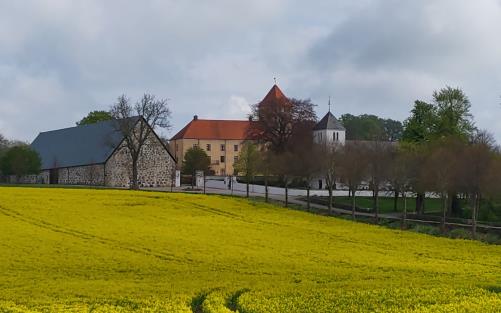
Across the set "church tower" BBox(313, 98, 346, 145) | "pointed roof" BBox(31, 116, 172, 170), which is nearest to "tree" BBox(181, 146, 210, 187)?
"pointed roof" BBox(31, 116, 172, 170)

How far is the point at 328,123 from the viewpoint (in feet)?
379

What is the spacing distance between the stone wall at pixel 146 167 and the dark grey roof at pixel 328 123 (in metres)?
27.9

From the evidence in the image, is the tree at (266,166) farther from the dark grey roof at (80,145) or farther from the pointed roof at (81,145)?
the dark grey roof at (80,145)

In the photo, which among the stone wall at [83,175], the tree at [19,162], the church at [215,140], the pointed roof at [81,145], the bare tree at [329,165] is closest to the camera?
the bare tree at [329,165]

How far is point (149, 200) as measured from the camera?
61781mm

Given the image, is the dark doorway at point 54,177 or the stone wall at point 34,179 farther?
the stone wall at point 34,179

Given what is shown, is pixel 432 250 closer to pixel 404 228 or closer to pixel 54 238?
pixel 404 228

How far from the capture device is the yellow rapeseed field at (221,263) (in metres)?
19.2

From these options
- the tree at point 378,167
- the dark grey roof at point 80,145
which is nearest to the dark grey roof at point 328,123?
the dark grey roof at point 80,145

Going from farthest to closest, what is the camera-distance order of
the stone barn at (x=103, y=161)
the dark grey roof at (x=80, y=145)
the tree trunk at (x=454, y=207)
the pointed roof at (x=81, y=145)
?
the dark grey roof at (x=80, y=145)
the pointed roof at (x=81, y=145)
the stone barn at (x=103, y=161)
the tree trunk at (x=454, y=207)

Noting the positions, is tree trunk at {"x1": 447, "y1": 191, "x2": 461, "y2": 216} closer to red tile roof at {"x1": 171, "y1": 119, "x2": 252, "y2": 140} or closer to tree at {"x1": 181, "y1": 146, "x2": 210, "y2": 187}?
tree at {"x1": 181, "y1": 146, "x2": 210, "y2": 187}

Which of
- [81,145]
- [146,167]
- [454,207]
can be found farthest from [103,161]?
[454,207]

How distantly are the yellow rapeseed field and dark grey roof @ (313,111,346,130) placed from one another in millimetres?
60102

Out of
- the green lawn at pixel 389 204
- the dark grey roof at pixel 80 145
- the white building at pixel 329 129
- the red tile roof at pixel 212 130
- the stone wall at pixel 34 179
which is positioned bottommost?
the green lawn at pixel 389 204
